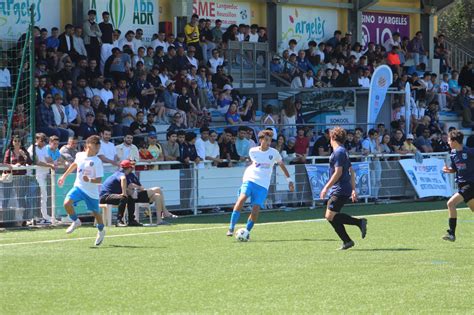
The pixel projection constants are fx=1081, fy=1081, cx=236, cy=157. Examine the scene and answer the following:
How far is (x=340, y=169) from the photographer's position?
15.9m

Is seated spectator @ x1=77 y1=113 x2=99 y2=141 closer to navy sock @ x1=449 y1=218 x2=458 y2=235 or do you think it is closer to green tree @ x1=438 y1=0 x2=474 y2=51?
navy sock @ x1=449 y1=218 x2=458 y2=235

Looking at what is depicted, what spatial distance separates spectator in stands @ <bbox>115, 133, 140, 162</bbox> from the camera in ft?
77.2

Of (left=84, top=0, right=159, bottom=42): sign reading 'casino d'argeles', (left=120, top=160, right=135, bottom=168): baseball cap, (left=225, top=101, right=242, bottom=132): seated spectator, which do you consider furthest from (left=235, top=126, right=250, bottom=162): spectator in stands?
(left=84, top=0, right=159, bottom=42): sign reading 'casino d'argeles'

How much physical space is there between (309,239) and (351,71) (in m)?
17.7

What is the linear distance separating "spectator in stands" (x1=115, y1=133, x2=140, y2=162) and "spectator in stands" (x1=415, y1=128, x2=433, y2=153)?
970 centimetres

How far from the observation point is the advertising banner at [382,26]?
39938mm

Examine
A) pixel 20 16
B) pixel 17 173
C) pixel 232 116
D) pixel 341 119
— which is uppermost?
pixel 20 16

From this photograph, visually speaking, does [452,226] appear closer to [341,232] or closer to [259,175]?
[341,232]

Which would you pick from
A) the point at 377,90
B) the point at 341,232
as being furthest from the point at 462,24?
the point at 341,232

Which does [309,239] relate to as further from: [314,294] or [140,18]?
[140,18]

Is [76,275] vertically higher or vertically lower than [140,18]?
lower

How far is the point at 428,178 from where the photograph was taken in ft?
94.9

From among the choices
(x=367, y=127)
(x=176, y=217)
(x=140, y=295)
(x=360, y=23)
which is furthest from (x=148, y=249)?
(x=360, y=23)

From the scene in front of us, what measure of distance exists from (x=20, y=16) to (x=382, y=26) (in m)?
16.7
